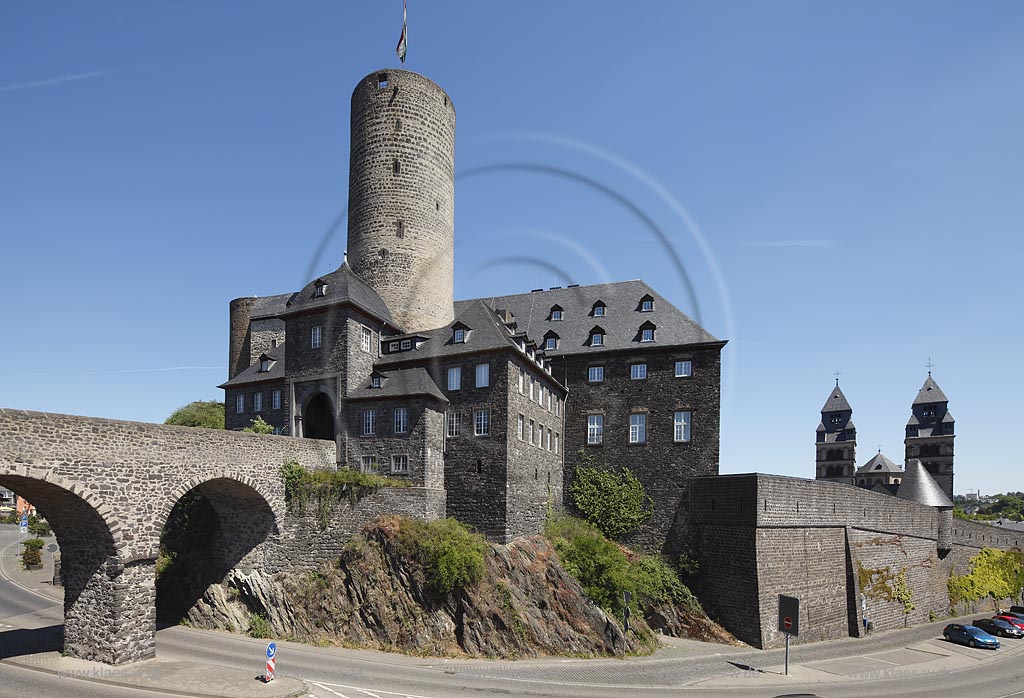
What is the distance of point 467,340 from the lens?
40656 millimetres

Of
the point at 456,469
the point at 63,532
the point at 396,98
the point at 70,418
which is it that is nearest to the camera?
the point at 70,418

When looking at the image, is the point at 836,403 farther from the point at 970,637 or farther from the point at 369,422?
the point at 369,422

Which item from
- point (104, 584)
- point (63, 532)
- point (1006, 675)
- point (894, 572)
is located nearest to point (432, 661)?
point (104, 584)

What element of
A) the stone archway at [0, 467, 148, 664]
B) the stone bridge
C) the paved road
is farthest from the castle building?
the stone archway at [0, 467, 148, 664]

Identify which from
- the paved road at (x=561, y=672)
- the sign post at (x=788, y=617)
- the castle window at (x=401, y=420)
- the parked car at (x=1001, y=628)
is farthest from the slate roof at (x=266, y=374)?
the parked car at (x=1001, y=628)

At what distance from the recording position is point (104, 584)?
25625mm

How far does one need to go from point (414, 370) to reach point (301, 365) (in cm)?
703

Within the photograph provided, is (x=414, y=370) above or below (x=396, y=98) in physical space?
below

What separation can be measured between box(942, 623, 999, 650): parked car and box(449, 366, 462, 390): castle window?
114 ft

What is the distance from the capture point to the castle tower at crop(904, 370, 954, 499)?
105 m

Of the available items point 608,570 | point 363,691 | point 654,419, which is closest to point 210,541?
point 363,691

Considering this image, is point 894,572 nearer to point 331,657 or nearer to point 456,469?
point 456,469

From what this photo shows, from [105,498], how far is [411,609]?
14218 millimetres

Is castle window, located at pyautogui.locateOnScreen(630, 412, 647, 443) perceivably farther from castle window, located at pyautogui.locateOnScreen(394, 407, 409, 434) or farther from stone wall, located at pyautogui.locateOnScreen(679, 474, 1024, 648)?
castle window, located at pyautogui.locateOnScreen(394, 407, 409, 434)
